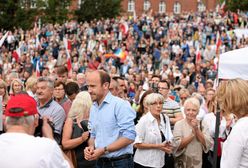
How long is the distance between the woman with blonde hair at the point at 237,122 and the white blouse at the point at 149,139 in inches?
125

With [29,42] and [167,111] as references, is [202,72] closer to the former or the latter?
[29,42]

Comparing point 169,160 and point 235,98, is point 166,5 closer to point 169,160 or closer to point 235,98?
point 169,160

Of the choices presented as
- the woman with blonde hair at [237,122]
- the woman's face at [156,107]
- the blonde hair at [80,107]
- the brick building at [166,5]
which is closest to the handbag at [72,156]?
the blonde hair at [80,107]

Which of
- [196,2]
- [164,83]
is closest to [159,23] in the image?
[164,83]

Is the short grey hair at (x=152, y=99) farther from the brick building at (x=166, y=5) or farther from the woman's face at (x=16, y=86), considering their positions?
the brick building at (x=166, y=5)

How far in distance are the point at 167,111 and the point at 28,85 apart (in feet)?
7.54

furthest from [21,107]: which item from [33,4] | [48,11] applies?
[48,11]

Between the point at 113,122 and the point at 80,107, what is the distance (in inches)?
35.0

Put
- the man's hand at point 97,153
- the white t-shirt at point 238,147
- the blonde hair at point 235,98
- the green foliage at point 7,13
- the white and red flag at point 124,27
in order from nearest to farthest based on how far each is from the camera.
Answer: the white t-shirt at point 238,147 → the blonde hair at point 235,98 → the man's hand at point 97,153 → the white and red flag at point 124,27 → the green foliage at point 7,13

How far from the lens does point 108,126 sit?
22.6 feet

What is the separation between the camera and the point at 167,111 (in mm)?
9602

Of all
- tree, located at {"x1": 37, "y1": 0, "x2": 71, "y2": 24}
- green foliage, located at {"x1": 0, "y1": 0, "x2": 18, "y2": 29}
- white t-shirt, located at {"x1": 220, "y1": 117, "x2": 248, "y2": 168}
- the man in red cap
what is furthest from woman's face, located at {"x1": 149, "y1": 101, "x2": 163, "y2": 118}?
tree, located at {"x1": 37, "y1": 0, "x2": 71, "y2": 24}

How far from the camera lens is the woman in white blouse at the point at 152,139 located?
825 cm

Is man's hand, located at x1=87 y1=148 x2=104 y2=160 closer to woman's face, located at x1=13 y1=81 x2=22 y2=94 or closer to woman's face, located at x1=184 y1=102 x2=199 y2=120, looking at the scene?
woman's face, located at x1=184 y1=102 x2=199 y2=120
